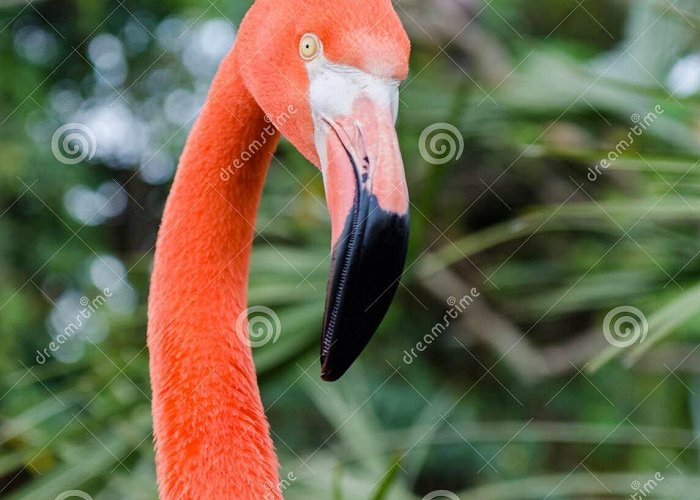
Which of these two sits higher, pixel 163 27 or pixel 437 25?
pixel 437 25

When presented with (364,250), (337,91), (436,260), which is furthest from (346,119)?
(436,260)

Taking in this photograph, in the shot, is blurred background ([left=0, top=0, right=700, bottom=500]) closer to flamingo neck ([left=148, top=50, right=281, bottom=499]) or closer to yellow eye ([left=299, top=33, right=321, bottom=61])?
flamingo neck ([left=148, top=50, right=281, bottom=499])

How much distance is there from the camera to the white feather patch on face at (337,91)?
1.32 meters

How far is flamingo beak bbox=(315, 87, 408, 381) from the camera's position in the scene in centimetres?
121

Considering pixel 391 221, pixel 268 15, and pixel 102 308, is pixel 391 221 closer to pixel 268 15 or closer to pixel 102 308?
pixel 268 15

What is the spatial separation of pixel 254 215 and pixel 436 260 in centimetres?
135

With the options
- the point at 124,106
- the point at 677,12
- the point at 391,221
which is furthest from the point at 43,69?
the point at 391,221

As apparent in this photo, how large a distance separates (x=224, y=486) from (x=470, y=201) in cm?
275

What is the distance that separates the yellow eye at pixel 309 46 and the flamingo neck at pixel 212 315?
18 cm

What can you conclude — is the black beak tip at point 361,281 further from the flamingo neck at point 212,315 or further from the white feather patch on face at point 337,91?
the flamingo neck at point 212,315

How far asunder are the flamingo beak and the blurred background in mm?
274

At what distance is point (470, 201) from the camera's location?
157 inches

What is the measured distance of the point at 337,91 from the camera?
53.0 inches

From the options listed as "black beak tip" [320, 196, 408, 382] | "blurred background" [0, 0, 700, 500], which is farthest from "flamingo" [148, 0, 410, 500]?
"blurred background" [0, 0, 700, 500]
